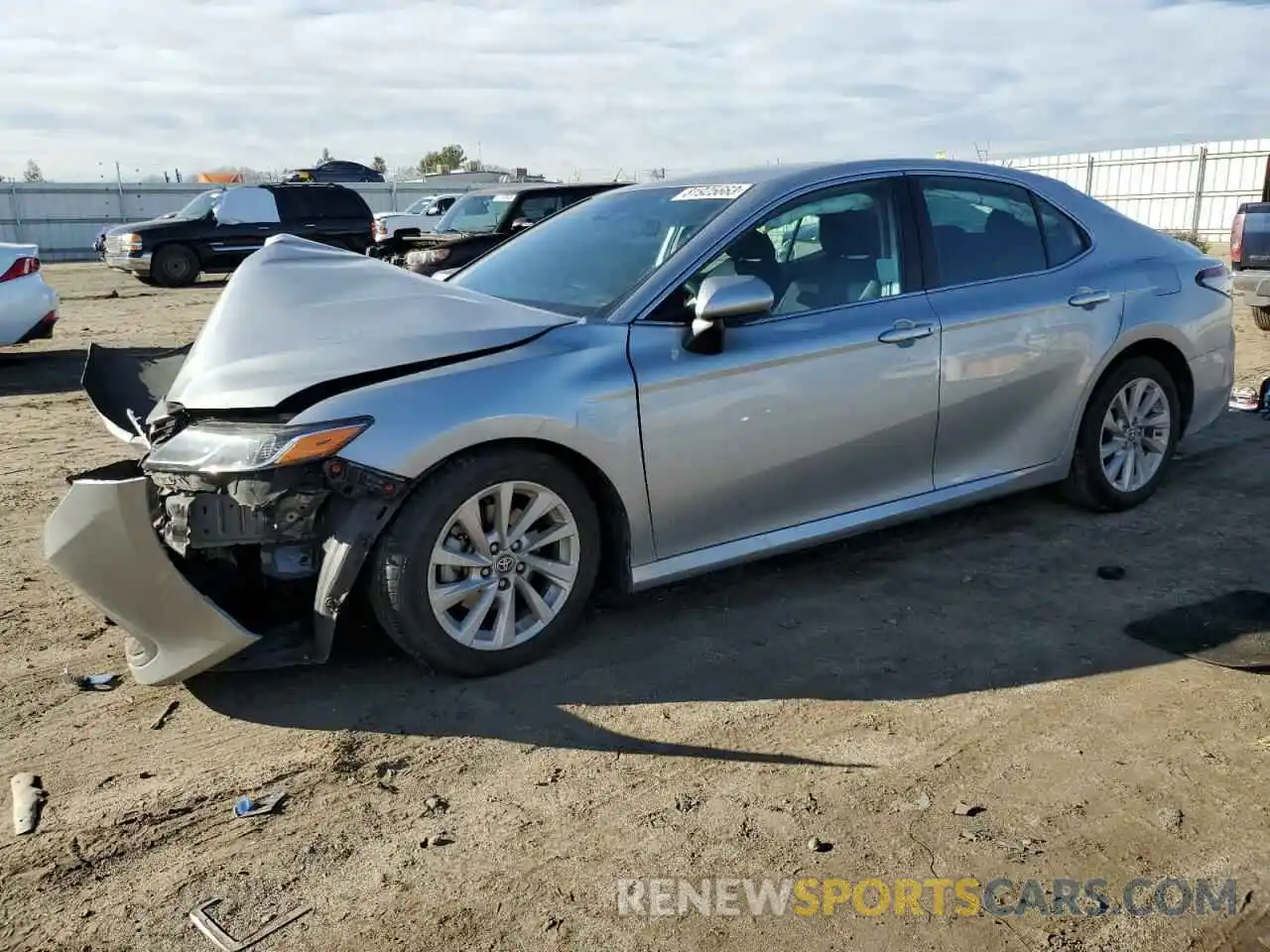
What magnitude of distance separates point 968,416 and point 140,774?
3414 millimetres

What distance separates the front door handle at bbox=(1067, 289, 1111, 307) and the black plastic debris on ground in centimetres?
144

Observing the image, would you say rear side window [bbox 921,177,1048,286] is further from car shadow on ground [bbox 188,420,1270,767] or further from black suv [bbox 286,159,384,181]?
black suv [bbox 286,159,384,181]

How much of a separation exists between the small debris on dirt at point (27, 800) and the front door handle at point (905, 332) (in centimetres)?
327

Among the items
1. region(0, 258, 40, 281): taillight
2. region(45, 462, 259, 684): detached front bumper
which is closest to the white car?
region(0, 258, 40, 281): taillight

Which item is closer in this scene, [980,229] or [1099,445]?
[980,229]

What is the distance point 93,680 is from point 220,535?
0.87m

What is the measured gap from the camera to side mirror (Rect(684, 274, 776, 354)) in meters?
3.80

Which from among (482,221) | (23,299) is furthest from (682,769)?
(482,221)

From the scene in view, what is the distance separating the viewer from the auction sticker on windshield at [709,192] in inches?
172

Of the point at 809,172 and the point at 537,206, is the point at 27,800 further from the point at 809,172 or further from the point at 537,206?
the point at 537,206

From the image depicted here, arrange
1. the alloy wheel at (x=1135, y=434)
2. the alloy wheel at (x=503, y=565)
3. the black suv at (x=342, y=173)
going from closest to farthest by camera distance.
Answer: the alloy wheel at (x=503, y=565)
the alloy wheel at (x=1135, y=434)
the black suv at (x=342, y=173)

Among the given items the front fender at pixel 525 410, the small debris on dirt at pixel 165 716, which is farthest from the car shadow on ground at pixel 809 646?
the front fender at pixel 525 410

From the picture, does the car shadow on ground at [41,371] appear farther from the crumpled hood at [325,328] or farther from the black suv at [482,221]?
the crumpled hood at [325,328]

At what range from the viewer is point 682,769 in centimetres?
315
